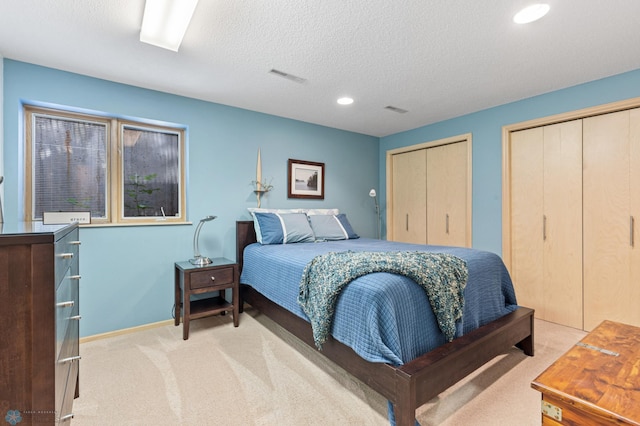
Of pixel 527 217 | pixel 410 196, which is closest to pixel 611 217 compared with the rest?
pixel 527 217

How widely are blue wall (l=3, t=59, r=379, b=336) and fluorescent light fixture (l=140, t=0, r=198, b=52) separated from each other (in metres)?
1.03

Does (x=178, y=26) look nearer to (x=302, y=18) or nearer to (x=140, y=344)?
(x=302, y=18)

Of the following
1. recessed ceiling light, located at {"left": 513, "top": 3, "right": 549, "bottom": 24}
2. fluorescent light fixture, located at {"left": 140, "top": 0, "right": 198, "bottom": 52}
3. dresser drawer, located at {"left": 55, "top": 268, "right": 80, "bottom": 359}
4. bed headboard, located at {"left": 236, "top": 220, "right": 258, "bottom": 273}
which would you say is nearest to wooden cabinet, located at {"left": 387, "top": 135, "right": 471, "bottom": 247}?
recessed ceiling light, located at {"left": 513, "top": 3, "right": 549, "bottom": 24}

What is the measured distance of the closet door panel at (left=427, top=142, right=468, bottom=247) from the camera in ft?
12.5

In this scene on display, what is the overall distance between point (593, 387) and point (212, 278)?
2.62 meters

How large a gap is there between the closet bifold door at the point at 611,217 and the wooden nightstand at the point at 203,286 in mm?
3408

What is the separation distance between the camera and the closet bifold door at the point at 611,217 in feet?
8.45

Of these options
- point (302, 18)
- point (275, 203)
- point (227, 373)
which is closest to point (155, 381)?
point (227, 373)

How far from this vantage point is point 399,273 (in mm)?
1742

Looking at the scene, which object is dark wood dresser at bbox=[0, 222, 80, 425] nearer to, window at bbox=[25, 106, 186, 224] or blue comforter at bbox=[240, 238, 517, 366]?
blue comforter at bbox=[240, 238, 517, 366]

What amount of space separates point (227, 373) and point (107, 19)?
2.44 m

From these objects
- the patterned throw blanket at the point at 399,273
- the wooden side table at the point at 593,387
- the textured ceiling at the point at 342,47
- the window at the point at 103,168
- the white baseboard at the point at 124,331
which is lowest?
the white baseboard at the point at 124,331

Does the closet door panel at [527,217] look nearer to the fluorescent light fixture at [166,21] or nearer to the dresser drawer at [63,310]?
the fluorescent light fixture at [166,21]

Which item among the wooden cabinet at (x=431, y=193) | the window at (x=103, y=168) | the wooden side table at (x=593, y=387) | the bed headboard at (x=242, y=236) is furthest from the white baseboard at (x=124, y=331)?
the wooden cabinet at (x=431, y=193)
